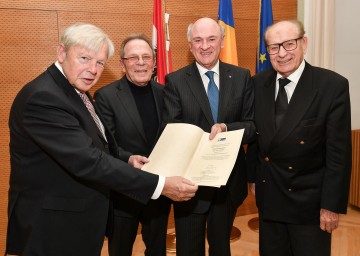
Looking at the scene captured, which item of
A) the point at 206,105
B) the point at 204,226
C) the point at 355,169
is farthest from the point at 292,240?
the point at 355,169

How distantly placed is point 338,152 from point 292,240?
60cm

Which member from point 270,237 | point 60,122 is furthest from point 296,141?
point 60,122

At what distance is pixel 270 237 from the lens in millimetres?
2170

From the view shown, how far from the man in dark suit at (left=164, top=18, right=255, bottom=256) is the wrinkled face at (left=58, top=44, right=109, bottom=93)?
26.3 inches

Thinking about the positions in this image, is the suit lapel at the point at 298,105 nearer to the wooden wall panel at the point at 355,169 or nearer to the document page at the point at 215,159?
the document page at the point at 215,159

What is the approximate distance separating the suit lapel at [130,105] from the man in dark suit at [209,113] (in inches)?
8.2

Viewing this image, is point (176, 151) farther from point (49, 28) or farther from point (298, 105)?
point (49, 28)

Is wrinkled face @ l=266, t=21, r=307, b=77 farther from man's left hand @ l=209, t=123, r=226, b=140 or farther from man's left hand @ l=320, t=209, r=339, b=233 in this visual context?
man's left hand @ l=320, t=209, r=339, b=233

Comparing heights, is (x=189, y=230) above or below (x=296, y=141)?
below

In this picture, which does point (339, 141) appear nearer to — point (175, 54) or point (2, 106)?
point (175, 54)

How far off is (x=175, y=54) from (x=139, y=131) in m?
1.79

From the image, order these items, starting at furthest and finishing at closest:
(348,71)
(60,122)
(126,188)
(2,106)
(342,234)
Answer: (348,71), (342,234), (2,106), (126,188), (60,122)

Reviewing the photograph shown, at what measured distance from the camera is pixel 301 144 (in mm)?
1905

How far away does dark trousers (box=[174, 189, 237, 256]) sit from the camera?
2205 millimetres
